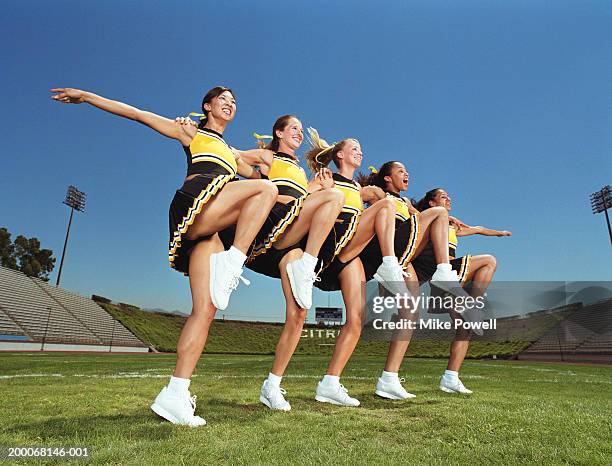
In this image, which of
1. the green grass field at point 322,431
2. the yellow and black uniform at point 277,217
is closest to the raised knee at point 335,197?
the yellow and black uniform at point 277,217

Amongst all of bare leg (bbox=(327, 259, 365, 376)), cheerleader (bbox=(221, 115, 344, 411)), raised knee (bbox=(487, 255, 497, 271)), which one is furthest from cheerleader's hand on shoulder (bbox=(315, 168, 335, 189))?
raised knee (bbox=(487, 255, 497, 271))

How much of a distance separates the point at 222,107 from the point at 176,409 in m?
2.30

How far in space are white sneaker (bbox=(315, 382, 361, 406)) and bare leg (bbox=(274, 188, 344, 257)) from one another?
123 cm

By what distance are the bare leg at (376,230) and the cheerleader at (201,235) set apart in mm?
1325

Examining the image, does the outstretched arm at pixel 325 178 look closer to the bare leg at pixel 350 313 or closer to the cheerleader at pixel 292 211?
the cheerleader at pixel 292 211

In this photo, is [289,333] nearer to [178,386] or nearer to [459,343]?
[178,386]

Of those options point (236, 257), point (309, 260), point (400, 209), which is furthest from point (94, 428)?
point (400, 209)

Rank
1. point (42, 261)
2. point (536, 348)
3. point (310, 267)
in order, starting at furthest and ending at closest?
point (42, 261), point (536, 348), point (310, 267)

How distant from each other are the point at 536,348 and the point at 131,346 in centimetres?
3291

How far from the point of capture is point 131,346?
1323 inches

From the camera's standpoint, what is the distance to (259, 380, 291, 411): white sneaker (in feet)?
10.6

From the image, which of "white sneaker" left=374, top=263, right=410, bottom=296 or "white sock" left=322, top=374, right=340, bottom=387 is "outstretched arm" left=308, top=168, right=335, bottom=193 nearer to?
"white sneaker" left=374, top=263, right=410, bottom=296

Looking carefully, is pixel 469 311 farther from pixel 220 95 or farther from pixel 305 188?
pixel 220 95

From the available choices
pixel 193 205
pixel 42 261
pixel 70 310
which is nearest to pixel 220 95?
pixel 193 205
